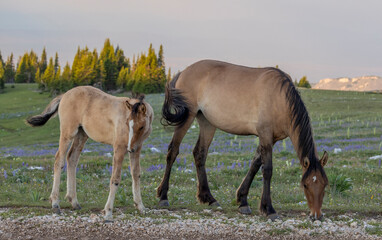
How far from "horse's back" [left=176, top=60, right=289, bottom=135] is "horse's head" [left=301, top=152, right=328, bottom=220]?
1.20m

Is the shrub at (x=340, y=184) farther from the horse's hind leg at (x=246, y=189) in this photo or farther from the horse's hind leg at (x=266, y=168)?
the horse's hind leg at (x=266, y=168)

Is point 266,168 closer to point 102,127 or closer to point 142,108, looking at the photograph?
point 142,108

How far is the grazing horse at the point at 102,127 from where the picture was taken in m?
7.18

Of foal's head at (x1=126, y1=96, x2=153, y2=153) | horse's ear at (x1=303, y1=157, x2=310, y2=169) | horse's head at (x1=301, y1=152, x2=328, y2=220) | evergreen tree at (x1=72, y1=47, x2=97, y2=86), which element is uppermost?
evergreen tree at (x1=72, y1=47, x2=97, y2=86)

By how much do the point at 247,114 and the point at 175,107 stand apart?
1.61 metres

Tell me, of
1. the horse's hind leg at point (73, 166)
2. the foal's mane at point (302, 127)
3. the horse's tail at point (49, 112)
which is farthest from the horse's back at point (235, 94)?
the horse's tail at point (49, 112)

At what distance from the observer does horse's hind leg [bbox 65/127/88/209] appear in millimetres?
8164

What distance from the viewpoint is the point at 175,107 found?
359 inches

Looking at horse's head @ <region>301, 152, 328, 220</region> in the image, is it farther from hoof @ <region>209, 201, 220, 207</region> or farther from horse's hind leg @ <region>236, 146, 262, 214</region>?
hoof @ <region>209, 201, 220, 207</region>

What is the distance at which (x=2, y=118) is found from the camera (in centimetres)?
6031

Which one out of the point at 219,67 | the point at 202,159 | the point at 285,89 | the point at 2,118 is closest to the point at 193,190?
the point at 202,159

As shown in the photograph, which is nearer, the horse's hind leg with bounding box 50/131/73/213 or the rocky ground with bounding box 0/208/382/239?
the rocky ground with bounding box 0/208/382/239

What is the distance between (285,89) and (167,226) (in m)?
3.46

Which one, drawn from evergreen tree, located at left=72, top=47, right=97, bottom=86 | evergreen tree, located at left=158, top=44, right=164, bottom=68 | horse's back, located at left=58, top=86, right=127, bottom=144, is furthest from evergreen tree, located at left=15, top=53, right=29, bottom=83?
horse's back, located at left=58, top=86, right=127, bottom=144
